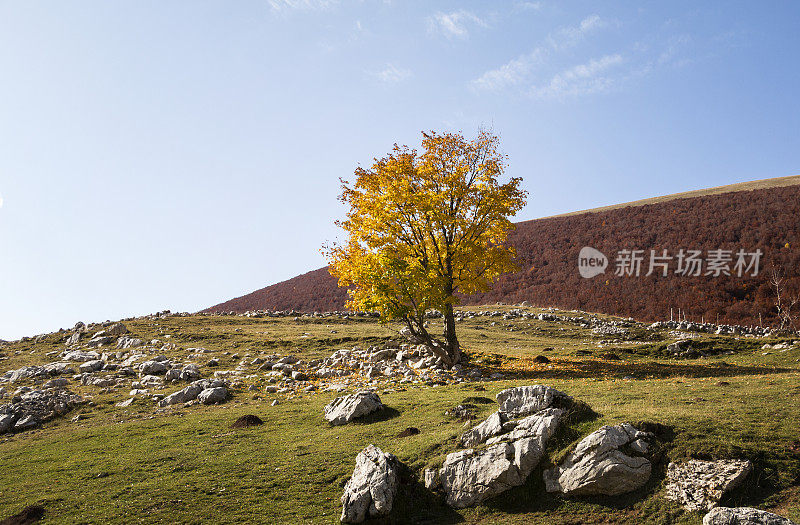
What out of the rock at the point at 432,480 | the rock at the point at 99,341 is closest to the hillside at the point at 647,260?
the rock at the point at 99,341

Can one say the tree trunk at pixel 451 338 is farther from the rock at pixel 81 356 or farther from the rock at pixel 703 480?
the rock at pixel 81 356

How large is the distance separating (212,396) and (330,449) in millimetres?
11794

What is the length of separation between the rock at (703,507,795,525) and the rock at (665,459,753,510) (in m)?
0.64

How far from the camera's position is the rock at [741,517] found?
8.34 m

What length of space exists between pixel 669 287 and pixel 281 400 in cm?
7290

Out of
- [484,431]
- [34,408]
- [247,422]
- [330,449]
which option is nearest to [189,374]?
[34,408]

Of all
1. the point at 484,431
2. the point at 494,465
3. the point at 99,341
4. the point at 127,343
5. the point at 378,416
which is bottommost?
the point at 378,416

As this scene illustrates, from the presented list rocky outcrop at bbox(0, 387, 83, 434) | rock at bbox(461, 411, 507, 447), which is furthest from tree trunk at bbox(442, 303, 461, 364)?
rocky outcrop at bbox(0, 387, 83, 434)

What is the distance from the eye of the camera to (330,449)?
14.9m

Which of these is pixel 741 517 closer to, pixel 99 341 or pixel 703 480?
pixel 703 480

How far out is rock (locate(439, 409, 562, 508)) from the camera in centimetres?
1126

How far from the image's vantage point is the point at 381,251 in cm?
3033

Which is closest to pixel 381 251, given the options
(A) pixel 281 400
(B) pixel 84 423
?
(A) pixel 281 400

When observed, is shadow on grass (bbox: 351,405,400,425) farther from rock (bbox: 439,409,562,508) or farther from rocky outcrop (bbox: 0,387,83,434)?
rocky outcrop (bbox: 0,387,83,434)
